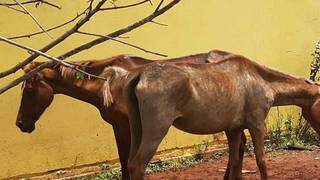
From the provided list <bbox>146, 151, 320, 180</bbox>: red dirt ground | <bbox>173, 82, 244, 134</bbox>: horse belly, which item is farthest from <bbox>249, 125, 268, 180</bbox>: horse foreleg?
<bbox>146, 151, 320, 180</bbox>: red dirt ground

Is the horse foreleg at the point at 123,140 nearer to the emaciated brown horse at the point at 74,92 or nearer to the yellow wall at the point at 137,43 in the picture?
the emaciated brown horse at the point at 74,92

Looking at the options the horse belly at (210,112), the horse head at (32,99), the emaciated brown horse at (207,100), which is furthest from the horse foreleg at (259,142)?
the horse head at (32,99)

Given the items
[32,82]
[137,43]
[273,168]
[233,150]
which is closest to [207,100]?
[233,150]

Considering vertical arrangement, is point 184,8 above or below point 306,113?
above

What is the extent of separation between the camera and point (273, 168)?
22.3 feet

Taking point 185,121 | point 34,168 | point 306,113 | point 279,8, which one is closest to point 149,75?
point 185,121

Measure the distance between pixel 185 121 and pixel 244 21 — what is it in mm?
3257

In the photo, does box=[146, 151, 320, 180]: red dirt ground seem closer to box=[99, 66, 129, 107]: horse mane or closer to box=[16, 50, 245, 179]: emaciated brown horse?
box=[16, 50, 245, 179]: emaciated brown horse

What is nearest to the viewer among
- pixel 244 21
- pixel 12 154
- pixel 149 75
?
pixel 149 75

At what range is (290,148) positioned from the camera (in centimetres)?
800

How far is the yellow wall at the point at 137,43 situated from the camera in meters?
5.89

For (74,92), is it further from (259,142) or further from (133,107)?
(259,142)

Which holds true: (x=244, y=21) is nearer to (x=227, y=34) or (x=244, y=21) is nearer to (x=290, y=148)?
(x=227, y=34)

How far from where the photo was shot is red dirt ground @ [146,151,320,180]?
6.41m
